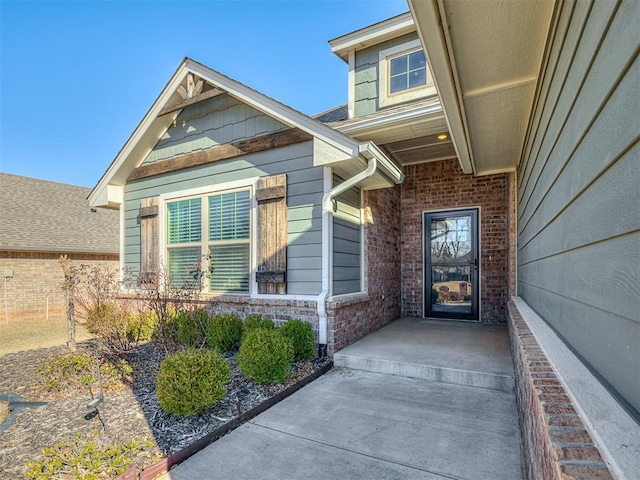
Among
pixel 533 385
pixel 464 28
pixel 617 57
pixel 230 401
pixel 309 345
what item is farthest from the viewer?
pixel 309 345

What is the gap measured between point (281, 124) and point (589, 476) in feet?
15.6

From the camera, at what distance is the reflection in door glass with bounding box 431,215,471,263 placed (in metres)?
6.47

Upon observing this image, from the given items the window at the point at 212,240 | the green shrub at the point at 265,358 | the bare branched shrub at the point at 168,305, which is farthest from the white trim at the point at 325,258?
the bare branched shrub at the point at 168,305

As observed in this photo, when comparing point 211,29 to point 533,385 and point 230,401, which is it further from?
point 533,385

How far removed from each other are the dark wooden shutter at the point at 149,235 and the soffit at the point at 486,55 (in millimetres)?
5103

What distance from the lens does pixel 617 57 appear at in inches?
40.0

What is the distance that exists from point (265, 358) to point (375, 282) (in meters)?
2.76

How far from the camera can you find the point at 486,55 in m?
2.25

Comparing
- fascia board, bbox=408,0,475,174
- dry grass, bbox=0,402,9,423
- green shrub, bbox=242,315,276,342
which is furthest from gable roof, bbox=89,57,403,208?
dry grass, bbox=0,402,9,423

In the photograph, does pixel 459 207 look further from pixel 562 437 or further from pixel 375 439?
pixel 562 437

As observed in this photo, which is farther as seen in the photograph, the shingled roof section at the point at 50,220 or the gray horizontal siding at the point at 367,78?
the shingled roof section at the point at 50,220

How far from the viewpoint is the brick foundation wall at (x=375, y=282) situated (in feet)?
14.6

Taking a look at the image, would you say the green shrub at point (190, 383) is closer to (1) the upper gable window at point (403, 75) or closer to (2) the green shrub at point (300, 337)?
(2) the green shrub at point (300, 337)

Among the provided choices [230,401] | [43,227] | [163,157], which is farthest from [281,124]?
[43,227]
